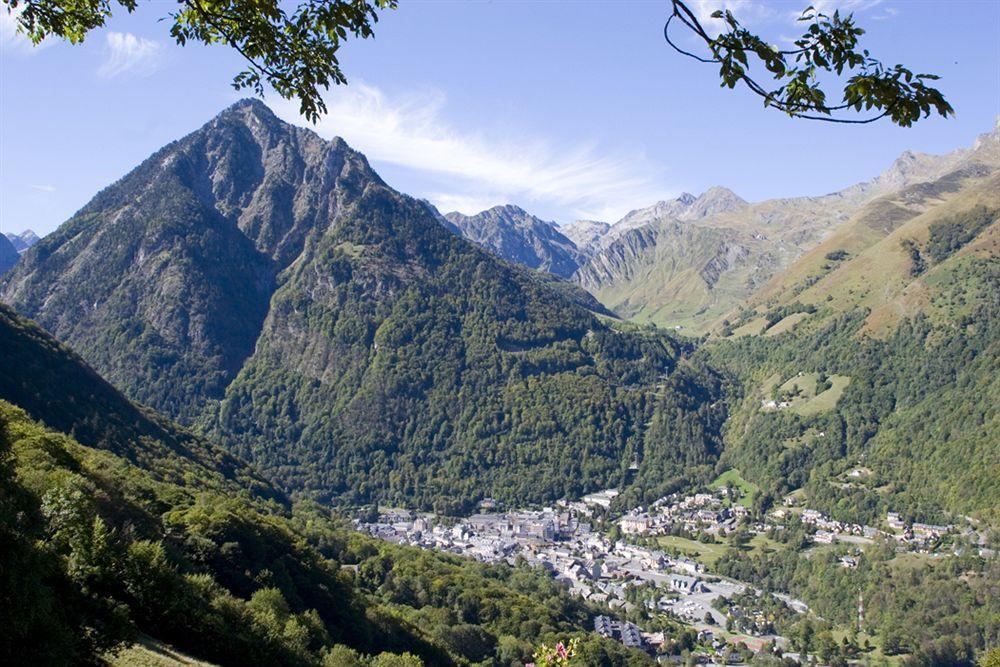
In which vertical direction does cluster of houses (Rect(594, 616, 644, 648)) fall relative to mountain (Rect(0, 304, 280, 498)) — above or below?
below

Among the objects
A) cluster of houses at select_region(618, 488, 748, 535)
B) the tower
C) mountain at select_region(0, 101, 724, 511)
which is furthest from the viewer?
mountain at select_region(0, 101, 724, 511)

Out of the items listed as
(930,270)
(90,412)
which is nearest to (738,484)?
(930,270)

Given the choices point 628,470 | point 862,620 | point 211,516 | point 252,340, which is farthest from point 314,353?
point 211,516

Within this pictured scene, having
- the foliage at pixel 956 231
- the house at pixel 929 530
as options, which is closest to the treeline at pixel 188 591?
the house at pixel 929 530

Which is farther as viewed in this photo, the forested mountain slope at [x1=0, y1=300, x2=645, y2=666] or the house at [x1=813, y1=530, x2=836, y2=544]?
the house at [x1=813, y1=530, x2=836, y2=544]

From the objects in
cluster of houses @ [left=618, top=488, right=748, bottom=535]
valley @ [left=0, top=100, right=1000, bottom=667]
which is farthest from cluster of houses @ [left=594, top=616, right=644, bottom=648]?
cluster of houses @ [left=618, top=488, right=748, bottom=535]

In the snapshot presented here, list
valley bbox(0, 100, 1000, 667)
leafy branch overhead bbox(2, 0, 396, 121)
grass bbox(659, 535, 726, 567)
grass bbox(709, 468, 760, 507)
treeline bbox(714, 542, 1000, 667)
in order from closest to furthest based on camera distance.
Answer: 1. leafy branch overhead bbox(2, 0, 396, 121)
2. valley bbox(0, 100, 1000, 667)
3. treeline bbox(714, 542, 1000, 667)
4. grass bbox(659, 535, 726, 567)
5. grass bbox(709, 468, 760, 507)

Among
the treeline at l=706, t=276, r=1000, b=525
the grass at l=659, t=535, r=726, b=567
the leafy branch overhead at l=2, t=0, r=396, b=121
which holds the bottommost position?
the grass at l=659, t=535, r=726, b=567

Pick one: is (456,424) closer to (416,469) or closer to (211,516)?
(416,469)

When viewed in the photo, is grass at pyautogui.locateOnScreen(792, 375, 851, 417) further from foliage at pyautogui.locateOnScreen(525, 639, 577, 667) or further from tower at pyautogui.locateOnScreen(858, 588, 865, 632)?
foliage at pyautogui.locateOnScreen(525, 639, 577, 667)
